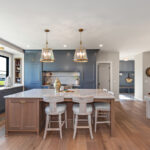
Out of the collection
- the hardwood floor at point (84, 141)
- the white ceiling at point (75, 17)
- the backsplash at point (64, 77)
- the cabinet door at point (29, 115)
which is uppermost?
the white ceiling at point (75, 17)

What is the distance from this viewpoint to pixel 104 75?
6.35 meters

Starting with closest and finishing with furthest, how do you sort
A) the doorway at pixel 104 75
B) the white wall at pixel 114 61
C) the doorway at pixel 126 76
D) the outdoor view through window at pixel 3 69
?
the outdoor view through window at pixel 3 69 → the white wall at pixel 114 61 → the doorway at pixel 104 75 → the doorway at pixel 126 76

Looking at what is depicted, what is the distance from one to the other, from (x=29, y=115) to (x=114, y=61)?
5230 millimetres

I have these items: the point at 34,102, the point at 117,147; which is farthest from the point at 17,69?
the point at 117,147

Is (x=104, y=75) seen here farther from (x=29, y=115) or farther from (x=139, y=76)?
(x=29, y=115)

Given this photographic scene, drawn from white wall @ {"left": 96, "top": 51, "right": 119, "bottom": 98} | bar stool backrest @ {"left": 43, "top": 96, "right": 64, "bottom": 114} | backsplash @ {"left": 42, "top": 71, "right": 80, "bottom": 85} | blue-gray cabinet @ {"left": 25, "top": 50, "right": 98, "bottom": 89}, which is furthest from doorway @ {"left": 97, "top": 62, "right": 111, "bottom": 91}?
bar stool backrest @ {"left": 43, "top": 96, "right": 64, "bottom": 114}

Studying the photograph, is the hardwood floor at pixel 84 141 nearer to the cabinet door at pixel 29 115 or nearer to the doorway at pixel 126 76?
the cabinet door at pixel 29 115

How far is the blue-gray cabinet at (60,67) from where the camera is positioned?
17.8 ft

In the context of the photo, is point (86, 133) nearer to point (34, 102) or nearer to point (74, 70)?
point (34, 102)

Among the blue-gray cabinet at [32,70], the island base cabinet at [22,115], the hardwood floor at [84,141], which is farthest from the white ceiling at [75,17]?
the hardwood floor at [84,141]

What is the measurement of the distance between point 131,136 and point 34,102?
7.62ft

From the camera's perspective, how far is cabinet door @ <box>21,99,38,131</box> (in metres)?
2.50

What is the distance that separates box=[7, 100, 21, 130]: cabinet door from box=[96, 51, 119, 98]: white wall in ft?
16.0

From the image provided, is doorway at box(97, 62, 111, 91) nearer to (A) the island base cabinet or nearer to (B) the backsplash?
(B) the backsplash
